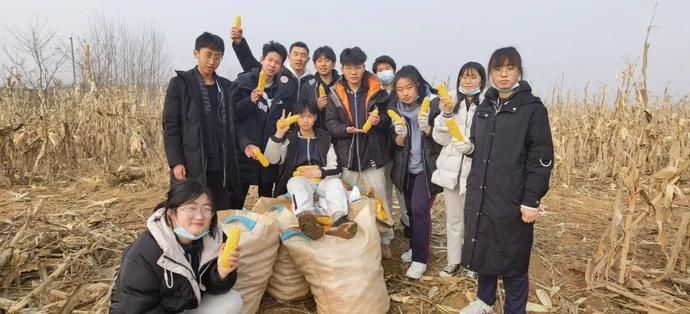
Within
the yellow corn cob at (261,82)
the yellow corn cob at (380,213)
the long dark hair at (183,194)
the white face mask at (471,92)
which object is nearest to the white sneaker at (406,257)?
the yellow corn cob at (380,213)

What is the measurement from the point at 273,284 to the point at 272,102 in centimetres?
164

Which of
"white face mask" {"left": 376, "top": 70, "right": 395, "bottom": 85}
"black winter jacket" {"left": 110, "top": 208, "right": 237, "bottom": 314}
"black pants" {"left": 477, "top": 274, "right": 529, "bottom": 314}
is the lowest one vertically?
"black pants" {"left": 477, "top": 274, "right": 529, "bottom": 314}

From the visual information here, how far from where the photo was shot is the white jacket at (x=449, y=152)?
2.96 m

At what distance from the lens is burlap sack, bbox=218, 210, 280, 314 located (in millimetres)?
2607

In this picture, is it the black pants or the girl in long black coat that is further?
the black pants

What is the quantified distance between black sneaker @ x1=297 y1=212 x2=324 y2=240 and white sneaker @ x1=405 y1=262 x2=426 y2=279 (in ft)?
3.17

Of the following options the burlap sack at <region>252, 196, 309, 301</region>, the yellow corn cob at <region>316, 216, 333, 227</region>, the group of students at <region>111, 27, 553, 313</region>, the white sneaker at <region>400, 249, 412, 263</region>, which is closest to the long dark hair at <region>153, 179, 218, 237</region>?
the group of students at <region>111, 27, 553, 313</region>

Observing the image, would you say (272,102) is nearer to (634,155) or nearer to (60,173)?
(634,155)

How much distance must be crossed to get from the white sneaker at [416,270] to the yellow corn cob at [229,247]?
166 centimetres

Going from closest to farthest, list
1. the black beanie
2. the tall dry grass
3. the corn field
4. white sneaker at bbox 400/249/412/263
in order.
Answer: white sneaker at bbox 400/249/412/263
the black beanie
the corn field
the tall dry grass

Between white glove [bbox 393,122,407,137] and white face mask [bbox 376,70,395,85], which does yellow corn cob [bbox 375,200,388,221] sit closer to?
white glove [bbox 393,122,407,137]

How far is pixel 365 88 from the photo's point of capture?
3547 millimetres

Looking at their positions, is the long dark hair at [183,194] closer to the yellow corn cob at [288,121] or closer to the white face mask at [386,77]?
the yellow corn cob at [288,121]

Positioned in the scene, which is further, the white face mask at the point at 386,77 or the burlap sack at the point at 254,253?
the white face mask at the point at 386,77
